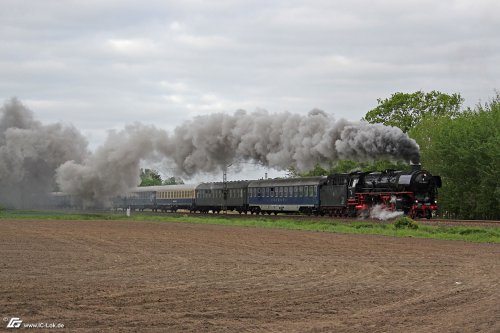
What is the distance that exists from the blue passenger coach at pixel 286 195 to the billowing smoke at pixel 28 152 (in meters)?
18.5

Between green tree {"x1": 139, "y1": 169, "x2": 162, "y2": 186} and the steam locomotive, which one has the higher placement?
green tree {"x1": 139, "y1": 169, "x2": 162, "y2": 186}

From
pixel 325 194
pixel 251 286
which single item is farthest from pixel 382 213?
pixel 251 286

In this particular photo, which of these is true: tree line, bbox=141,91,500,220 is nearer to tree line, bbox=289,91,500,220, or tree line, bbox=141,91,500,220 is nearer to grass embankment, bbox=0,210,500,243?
tree line, bbox=289,91,500,220

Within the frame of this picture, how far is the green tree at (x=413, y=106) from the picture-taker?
3521 inches

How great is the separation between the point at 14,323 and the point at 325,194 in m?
43.0

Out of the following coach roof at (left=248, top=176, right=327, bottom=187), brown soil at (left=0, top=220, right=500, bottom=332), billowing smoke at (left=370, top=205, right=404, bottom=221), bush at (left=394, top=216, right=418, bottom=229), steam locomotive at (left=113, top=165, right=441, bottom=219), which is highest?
coach roof at (left=248, top=176, right=327, bottom=187)

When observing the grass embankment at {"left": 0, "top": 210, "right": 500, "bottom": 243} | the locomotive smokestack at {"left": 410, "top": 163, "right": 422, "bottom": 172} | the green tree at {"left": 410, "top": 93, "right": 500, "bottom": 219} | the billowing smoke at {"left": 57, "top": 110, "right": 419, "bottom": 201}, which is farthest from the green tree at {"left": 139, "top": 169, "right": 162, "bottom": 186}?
the locomotive smokestack at {"left": 410, "top": 163, "right": 422, "bottom": 172}

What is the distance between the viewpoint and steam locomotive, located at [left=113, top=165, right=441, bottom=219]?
46.0 m

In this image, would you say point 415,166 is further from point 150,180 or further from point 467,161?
point 150,180

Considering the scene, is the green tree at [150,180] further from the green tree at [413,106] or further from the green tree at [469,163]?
the green tree at [469,163]

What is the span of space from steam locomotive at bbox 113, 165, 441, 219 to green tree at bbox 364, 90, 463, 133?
26.9 metres

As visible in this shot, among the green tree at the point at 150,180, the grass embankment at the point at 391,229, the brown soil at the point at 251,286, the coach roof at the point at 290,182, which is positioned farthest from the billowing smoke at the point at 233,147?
the green tree at the point at 150,180

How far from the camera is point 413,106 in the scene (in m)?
89.6

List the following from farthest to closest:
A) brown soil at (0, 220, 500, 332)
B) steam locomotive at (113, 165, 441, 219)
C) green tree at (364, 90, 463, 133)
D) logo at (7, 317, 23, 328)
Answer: green tree at (364, 90, 463, 133) < steam locomotive at (113, 165, 441, 219) < brown soil at (0, 220, 500, 332) < logo at (7, 317, 23, 328)
